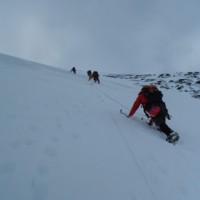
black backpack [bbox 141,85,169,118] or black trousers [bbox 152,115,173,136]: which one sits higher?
black backpack [bbox 141,85,169,118]

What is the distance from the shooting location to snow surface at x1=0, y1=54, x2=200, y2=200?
120 inches

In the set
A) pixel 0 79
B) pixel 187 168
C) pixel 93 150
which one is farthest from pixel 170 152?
pixel 0 79

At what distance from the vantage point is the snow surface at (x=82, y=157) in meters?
3.04

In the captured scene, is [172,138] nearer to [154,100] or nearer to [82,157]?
[154,100]

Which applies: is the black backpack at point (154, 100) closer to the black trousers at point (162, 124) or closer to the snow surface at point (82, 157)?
the black trousers at point (162, 124)

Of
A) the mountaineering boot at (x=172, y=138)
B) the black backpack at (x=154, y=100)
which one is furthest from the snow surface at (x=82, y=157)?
the black backpack at (x=154, y=100)

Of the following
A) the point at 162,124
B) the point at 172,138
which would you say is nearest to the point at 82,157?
the point at 172,138

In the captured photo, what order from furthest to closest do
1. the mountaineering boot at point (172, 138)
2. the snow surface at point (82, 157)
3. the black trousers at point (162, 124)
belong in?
1. the black trousers at point (162, 124)
2. the mountaineering boot at point (172, 138)
3. the snow surface at point (82, 157)

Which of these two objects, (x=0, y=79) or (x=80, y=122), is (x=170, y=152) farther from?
(x=0, y=79)

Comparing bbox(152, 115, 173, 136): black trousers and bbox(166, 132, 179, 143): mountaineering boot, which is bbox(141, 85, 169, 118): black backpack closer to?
bbox(152, 115, 173, 136): black trousers

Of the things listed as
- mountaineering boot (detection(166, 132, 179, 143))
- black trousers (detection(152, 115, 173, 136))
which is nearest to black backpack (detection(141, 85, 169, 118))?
black trousers (detection(152, 115, 173, 136))

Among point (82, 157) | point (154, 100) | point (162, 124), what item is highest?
point (154, 100)

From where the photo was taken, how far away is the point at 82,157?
152 inches

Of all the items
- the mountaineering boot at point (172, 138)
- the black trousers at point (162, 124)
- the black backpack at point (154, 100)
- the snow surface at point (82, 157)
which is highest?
the black backpack at point (154, 100)
